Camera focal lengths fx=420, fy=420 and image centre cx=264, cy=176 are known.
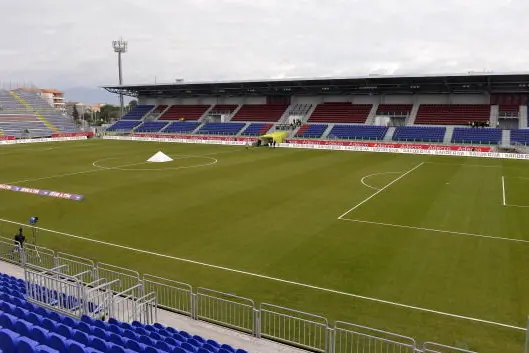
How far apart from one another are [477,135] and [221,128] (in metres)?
46.1

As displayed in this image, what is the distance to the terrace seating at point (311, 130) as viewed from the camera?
2921 inches

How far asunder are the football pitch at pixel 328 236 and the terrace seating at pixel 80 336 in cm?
482

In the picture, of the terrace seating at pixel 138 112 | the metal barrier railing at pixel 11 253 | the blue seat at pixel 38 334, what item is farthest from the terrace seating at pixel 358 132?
the blue seat at pixel 38 334

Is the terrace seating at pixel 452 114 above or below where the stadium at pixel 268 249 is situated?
above

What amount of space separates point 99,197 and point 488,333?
24270mm

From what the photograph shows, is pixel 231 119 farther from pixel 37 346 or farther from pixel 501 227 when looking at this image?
pixel 37 346

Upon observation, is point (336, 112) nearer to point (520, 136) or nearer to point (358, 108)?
point (358, 108)

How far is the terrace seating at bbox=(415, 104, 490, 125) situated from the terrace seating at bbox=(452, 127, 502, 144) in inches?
158

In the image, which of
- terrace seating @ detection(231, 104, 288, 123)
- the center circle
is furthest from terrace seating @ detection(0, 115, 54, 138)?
the center circle

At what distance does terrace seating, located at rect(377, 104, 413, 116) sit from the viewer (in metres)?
76.6

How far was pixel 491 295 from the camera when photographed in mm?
13680

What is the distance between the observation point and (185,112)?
96.8 metres

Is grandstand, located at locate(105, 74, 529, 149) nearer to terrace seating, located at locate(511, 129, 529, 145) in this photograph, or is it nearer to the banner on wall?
terrace seating, located at locate(511, 129, 529, 145)

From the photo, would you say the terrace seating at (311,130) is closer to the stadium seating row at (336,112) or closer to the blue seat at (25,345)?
the stadium seating row at (336,112)
